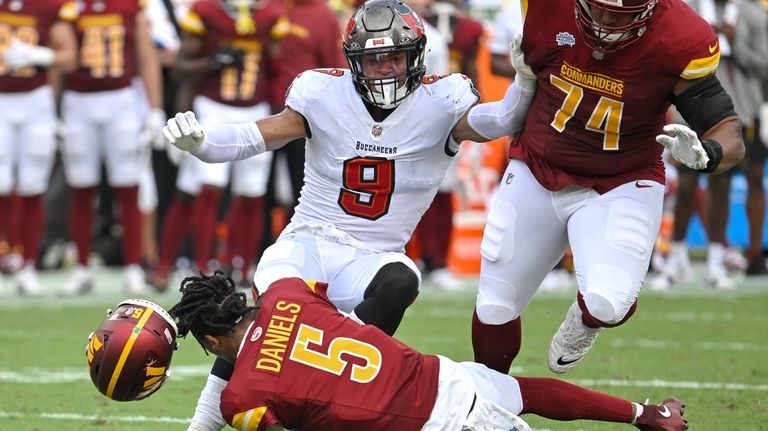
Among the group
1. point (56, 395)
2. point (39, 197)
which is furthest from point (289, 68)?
point (56, 395)

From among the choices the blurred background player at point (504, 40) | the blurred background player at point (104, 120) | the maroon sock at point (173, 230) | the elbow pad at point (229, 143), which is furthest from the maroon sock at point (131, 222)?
the elbow pad at point (229, 143)

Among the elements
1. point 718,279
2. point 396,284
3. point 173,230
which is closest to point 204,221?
point 173,230

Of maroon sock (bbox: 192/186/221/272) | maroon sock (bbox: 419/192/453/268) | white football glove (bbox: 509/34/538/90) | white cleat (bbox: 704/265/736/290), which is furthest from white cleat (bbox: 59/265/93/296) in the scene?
white football glove (bbox: 509/34/538/90)

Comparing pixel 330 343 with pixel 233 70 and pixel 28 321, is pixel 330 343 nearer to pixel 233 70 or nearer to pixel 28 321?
pixel 28 321

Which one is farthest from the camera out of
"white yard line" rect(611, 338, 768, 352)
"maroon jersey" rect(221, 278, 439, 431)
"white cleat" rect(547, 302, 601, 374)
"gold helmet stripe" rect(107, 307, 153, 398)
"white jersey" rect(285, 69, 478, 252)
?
"white yard line" rect(611, 338, 768, 352)

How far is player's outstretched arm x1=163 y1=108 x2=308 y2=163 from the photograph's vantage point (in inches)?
199

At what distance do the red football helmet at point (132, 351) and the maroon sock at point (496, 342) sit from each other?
1387 mm

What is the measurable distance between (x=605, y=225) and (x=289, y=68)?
5.91 meters

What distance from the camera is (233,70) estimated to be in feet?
34.1

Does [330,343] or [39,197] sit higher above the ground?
[330,343]

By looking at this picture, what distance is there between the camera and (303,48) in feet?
35.6

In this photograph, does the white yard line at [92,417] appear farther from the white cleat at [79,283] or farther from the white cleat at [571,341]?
the white cleat at [79,283]

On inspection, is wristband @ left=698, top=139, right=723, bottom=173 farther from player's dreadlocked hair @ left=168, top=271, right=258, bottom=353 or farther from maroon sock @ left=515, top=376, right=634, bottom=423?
player's dreadlocked hair @ left=168, top=271, right=258, bottom=353

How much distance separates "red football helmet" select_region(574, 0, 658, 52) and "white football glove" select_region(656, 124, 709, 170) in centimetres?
51
